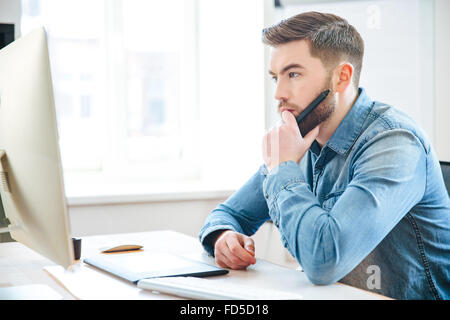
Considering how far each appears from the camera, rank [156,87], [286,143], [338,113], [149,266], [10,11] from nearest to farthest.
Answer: [149,266] → [286,143] → [338,113] → [10,11] → [156,87]

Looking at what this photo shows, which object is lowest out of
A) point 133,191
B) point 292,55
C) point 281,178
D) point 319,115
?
point 133,191

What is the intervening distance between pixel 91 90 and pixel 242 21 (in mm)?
869

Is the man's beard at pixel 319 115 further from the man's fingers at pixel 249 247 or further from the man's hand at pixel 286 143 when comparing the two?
the man's fingers at pixel 249 247

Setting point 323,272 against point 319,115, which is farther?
point 319,115

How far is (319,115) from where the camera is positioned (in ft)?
4.23

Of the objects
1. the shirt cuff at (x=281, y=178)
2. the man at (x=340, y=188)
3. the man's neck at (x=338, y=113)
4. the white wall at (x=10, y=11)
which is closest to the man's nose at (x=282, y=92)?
the man at (x=340, y=188)

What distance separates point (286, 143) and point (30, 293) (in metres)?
0.59

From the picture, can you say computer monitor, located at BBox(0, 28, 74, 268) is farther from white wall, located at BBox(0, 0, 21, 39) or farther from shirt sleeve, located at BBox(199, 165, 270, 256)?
white wall, located at BBox(0, 0, 21, 39)

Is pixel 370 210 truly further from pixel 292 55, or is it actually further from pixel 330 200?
pixel 292 55

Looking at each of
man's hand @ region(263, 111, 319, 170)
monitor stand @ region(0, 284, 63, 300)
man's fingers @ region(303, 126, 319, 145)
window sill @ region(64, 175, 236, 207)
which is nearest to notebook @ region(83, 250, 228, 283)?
monitor stand @ region(0, 284, 63, 300)

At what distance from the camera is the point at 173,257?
44.9 inches

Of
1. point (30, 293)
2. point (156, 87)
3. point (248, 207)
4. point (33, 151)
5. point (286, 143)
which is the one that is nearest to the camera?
point (33, 151)

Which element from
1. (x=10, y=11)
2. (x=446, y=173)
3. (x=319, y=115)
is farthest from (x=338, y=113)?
(x=10, y=11)
